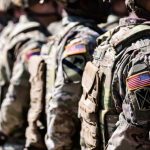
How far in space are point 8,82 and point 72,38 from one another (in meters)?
1.91

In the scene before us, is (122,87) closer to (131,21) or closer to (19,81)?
(131,21)

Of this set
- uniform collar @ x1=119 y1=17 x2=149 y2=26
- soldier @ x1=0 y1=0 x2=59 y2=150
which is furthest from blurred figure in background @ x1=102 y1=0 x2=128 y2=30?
uniform collar @ x1=119 y1=17 x2=149 y2=26

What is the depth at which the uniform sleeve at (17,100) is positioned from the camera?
20.3 feet

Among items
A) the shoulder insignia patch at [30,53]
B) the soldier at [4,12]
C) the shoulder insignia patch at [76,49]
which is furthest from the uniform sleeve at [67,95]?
the soldier at [4,12]

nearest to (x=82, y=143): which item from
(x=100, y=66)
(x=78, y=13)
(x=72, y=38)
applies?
(x=100, y=66)

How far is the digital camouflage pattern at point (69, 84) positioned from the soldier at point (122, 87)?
0.46m

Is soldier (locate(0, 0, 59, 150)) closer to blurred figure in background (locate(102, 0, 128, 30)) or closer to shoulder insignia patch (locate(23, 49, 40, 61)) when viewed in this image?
shoulder insignia patch (locate(23, 49, 40, 61))

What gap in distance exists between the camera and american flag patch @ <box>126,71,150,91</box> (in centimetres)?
354

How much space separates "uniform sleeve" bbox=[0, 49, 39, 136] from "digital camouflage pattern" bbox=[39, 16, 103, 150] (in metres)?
1.11

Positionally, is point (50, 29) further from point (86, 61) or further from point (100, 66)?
point (100, 66)

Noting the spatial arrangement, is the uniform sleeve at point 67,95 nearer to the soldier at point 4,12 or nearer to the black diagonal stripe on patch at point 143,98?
the black diagonal stripe on patch at point 143,98

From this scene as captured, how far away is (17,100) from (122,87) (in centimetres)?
267

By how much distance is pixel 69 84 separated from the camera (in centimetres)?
482

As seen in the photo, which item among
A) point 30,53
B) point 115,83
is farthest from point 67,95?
point 30,53
